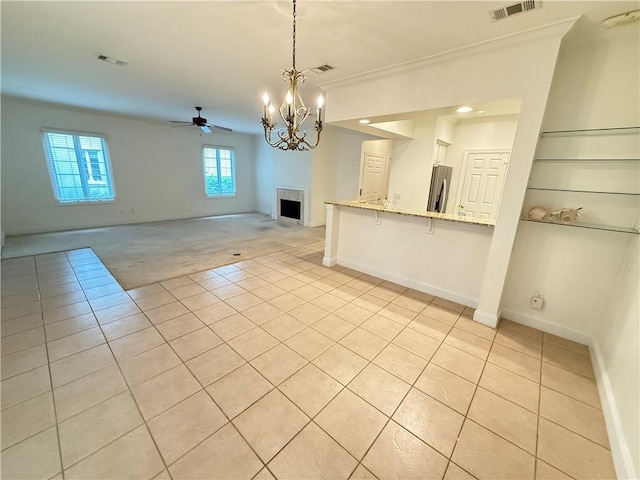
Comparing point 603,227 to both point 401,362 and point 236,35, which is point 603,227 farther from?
point 236,35

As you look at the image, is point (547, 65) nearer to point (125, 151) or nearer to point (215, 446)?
point (215, 446)

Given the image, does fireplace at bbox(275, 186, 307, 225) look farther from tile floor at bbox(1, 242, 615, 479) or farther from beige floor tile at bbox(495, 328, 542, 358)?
beige floor tile at bbox(495, 328, 542, 358)

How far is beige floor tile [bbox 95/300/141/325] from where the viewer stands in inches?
98.7

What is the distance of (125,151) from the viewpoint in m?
6.36

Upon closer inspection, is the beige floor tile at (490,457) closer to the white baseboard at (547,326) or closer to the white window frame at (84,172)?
the white baseboard at (547,326)

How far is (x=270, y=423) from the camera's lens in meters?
1.53

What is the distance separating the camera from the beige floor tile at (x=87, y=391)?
1.59 m

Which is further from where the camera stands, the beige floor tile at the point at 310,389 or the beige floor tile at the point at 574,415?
the beige floor tile at the point at 310,389

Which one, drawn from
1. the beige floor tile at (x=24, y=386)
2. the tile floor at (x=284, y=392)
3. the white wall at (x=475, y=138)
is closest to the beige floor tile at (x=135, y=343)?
the tile floor at (x=284, y=392)

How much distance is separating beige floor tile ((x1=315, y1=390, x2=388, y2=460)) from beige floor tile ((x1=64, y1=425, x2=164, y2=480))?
894mm

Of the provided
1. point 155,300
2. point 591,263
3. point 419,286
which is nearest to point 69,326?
point 155,300

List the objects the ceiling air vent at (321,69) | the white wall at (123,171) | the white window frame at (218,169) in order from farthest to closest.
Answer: the white window frame at (218,169)
the white wall at (123,171)
the ceiling air vent at (321,69)

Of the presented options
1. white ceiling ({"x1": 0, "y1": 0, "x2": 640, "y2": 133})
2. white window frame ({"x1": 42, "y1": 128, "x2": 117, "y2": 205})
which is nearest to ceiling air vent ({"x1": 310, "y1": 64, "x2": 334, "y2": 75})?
white ceiling ({"x1": 0, "y1": 0, "x2": 640, "y2": 133})

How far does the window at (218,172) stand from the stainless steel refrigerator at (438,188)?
6516 millimetres
